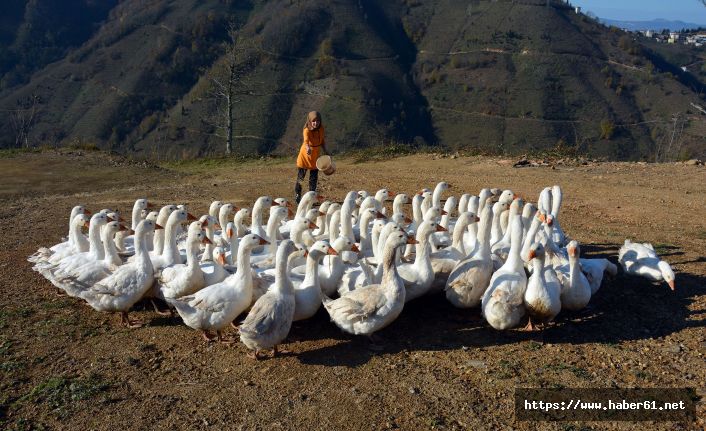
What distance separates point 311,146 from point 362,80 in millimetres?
44714

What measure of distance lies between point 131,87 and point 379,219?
55.3 meters

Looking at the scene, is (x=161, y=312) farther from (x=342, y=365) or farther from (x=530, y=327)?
(x=530, y=327)

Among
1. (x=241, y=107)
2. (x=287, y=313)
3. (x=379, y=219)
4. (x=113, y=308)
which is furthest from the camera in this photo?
(x=241, y=107)

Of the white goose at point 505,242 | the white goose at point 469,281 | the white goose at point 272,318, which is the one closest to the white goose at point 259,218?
the white goose at point 272,318

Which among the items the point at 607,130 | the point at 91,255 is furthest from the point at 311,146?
the point at 607,130

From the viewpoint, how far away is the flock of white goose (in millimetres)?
→ 6176

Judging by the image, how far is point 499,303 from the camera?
6.28 m

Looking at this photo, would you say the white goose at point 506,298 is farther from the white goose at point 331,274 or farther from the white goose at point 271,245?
the white goose at point 271,245

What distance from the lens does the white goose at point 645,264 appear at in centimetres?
765

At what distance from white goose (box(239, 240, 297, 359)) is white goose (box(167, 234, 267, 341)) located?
32 centimetres

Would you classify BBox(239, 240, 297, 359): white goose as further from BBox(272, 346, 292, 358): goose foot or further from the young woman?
the young woman

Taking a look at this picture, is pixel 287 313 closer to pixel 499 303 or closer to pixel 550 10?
pixel 499 303

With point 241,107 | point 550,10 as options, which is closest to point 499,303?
point 241,107

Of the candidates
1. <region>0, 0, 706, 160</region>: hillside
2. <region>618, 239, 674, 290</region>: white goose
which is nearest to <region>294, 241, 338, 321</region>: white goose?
<region>618, 239, 674, 290</region>: white goose
